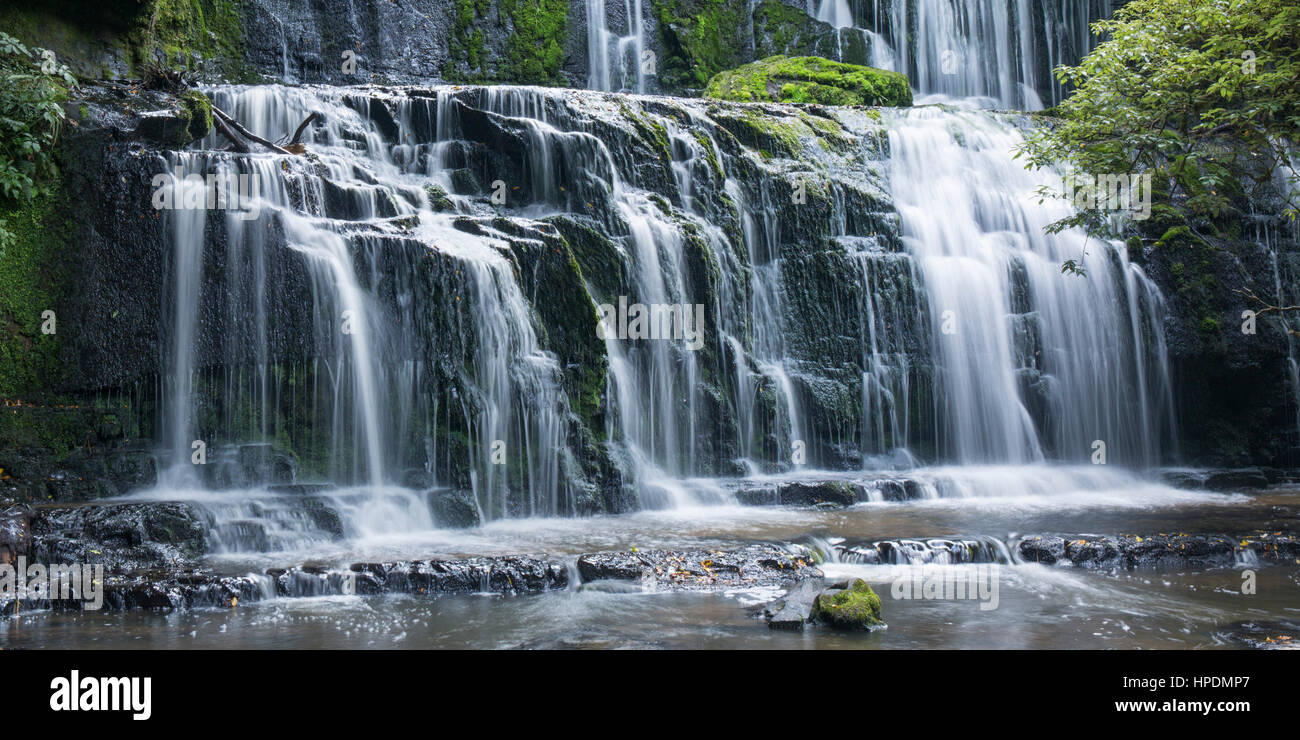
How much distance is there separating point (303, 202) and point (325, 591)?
5.17 meters

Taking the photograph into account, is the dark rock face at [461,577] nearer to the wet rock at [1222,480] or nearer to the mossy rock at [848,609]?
the mossy rock at [848,609]

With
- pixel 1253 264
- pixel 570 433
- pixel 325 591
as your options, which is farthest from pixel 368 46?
pixel 1253 264

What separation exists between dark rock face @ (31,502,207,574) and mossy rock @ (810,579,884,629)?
16.5ft

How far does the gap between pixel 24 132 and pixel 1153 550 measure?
1149 centimetres

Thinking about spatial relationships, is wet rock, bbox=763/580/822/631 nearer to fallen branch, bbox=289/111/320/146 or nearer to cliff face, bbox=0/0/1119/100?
fallen branch, bbox=289/111/320/146

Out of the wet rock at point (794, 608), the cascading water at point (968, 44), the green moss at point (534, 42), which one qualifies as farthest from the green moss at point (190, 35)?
the cascading water at point (968, 44)

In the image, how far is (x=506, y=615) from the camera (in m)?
6.50

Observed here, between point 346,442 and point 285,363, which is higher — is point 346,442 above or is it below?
below

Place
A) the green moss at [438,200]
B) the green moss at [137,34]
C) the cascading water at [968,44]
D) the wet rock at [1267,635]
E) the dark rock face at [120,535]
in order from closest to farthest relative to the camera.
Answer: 1. the wet rock at [1267,635]
2. the dark rock face at [120,535]
3. the green moss at [137,34]
4. the green moss at [438,200]
5. the cascading water at [968,44]

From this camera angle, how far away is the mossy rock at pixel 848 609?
6.02 meters

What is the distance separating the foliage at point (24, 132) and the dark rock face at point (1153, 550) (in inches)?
401

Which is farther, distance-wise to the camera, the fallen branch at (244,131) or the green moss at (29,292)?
the fallen branch at (244,131)

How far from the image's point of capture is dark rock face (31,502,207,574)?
23.9 feet

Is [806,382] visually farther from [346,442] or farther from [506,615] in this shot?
[506,615]
